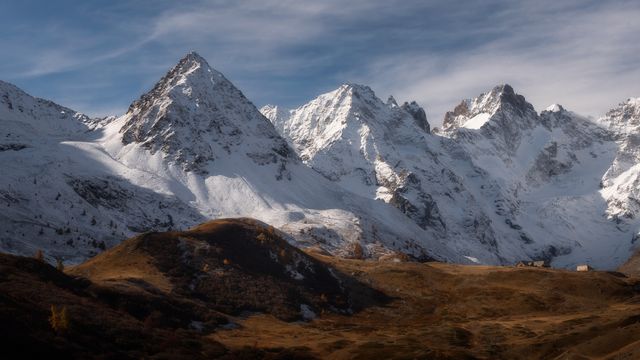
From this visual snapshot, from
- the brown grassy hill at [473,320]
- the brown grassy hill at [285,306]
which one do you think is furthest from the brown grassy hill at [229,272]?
the brown grassy hill at [473,320]

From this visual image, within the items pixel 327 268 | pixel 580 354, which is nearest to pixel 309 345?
pixel 580 354

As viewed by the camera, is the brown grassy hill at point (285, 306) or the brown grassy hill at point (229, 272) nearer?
the brown grassy hill at point (285, 306)

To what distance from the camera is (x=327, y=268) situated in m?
131

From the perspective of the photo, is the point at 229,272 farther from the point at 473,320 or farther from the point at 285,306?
the point at 473,320

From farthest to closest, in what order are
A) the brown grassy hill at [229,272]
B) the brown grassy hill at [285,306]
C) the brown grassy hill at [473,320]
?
the brown grassy hill at [229,272] < the brown grassy hill at [473,320] < the brown grassy hill at [285,306]

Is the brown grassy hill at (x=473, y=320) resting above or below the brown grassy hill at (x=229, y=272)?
below

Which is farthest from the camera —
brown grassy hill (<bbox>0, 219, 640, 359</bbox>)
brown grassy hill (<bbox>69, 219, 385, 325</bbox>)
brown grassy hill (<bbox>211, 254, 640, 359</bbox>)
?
brown grassy hill (<bbox>69, 219, 385, 325</bbox>)

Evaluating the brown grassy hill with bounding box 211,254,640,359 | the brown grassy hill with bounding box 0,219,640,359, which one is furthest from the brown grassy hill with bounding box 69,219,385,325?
the brown grassy hill with bounding box 211,254,640,359

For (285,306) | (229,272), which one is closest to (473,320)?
(285,306)

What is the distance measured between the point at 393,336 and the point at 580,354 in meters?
24.8

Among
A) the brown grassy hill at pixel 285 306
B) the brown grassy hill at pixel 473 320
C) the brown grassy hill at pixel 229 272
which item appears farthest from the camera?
the brown grassy hill at pixel 229 272

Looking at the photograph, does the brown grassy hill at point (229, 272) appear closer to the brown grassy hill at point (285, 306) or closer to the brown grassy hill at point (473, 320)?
the brown grassy hill at point (285, 306)

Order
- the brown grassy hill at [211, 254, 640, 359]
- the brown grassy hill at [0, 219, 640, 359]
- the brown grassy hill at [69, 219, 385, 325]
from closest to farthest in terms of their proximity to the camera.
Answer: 1. the brown grassy hill at [0, 219, 640, 359]
2. the brown grassy hill at [211, 254, 640, 359]
3. the brown grassy hill at [69, 219, 385, 325]

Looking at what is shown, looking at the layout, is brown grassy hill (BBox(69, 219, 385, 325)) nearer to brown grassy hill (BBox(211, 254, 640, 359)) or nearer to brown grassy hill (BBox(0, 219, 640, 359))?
brown grassy hill (BBox(0, 219, 640, 359))
